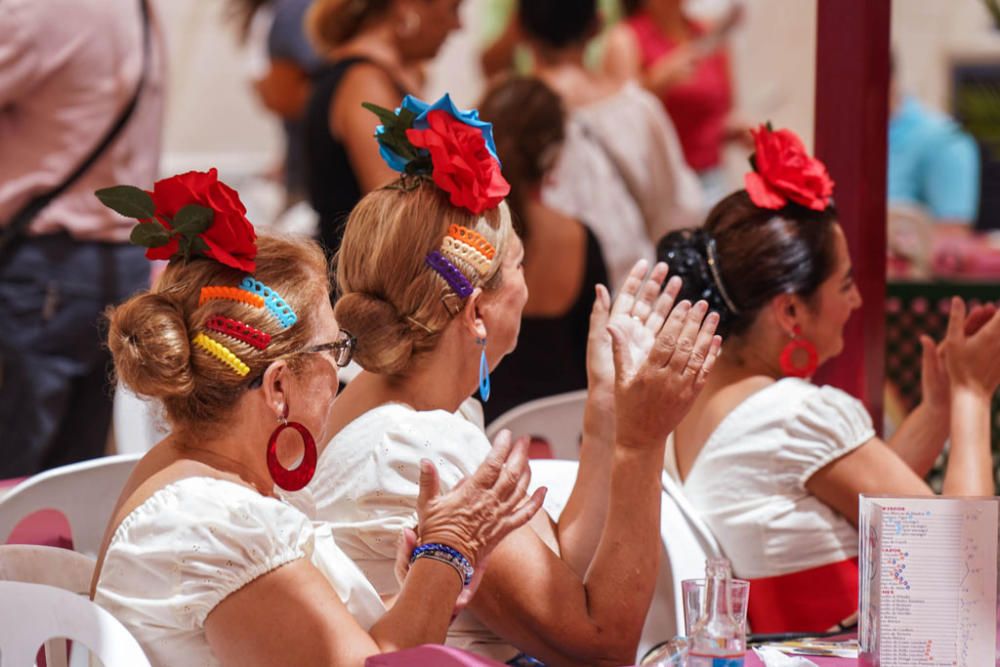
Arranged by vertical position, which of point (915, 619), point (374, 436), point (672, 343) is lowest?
point (915, 619)

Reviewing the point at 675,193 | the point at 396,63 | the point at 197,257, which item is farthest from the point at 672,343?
the point at 675,193


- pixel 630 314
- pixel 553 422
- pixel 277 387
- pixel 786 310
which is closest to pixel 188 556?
pixel 277 387

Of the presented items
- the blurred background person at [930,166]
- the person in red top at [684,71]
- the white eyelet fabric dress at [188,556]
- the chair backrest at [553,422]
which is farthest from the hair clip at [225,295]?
the blurred background person at [930,166]

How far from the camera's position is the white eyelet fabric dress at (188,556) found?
177 cm

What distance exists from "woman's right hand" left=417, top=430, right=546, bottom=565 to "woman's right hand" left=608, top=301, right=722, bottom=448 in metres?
0.23

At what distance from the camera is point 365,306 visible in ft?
7.43

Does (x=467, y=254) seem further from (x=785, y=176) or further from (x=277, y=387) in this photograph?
(x=785, y=176)

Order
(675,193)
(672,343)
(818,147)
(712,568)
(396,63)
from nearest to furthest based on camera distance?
1. (712,568)
2. (672,343)
3. (818,147)
4. (396,63)
5. (675,193)

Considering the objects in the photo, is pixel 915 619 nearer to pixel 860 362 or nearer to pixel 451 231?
pixel 451 231

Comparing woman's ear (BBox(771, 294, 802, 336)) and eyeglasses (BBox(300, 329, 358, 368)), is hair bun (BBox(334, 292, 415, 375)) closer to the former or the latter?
eyeglasses (BBox(300, 329, 358, 368))

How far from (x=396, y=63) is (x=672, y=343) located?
2109mm

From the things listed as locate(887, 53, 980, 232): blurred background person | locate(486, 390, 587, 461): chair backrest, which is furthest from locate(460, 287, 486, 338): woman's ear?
locate(887, 53, 980, 232): blurred background person

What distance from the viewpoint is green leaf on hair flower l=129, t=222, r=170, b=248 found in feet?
6.37

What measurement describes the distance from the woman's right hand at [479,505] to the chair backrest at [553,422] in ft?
4.26
